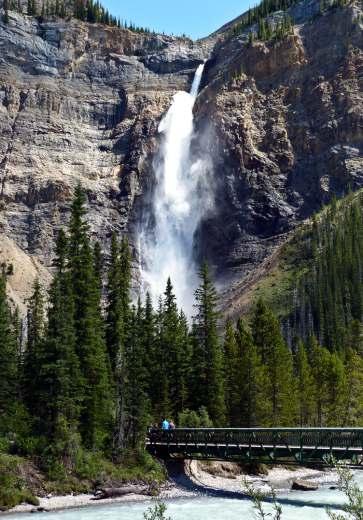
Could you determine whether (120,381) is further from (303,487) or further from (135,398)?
(303,487)

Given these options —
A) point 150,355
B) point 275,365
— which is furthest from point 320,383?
point 150,355

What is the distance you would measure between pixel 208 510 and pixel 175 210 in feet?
458

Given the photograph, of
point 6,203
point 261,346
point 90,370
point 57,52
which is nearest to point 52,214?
point 6,203

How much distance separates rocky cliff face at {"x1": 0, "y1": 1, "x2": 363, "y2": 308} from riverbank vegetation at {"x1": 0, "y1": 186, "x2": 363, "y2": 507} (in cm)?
8274

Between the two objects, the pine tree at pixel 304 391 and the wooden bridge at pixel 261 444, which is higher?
the pine tree at pixel 304 391

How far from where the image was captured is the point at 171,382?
56094mm

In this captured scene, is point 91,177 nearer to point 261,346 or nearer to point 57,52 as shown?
point 57,52

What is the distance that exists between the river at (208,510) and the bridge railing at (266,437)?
265cm

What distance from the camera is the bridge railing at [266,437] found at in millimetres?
31359

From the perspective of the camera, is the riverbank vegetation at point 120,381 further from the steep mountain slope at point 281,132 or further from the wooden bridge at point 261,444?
the steep mountain slope at point 281,132

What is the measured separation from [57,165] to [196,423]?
125m

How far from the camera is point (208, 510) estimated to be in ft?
92.9

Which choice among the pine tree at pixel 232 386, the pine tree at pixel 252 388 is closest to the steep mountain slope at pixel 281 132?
the pine tree at pixel 232 386

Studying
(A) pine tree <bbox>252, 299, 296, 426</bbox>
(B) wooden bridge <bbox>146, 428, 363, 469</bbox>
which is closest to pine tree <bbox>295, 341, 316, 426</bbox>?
(A) pine tree <bbox>252, 299, 296, 426</bbox>
